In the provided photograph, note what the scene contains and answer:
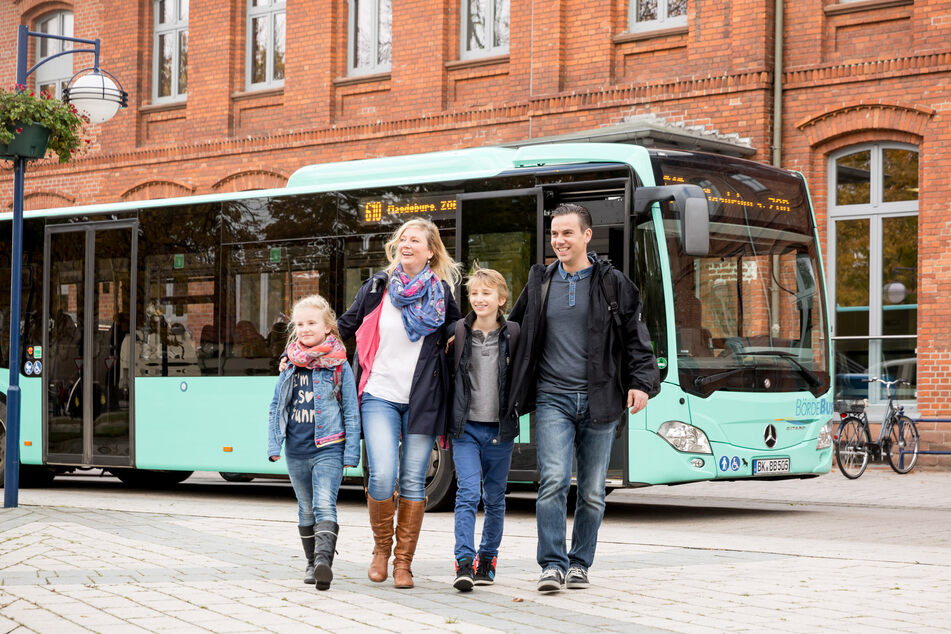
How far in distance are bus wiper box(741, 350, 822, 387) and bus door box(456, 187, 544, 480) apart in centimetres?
191

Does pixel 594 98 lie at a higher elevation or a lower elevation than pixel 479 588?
higher

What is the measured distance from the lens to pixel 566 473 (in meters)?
6.71

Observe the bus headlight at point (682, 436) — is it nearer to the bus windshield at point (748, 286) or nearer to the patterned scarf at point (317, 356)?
the bus windshield at point (748, 286)

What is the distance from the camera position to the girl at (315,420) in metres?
6.76

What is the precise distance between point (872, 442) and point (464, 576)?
10593mm

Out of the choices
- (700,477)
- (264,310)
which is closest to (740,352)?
(700,477)

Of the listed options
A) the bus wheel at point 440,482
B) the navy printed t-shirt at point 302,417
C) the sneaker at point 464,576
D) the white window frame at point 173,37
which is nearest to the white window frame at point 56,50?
the white window frame at point 173,37

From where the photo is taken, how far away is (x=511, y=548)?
8.50 metres

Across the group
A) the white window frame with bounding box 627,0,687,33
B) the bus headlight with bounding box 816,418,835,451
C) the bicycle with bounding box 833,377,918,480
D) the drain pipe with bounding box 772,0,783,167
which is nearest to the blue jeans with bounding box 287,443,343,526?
the bus headlight with bounding box 816,418,835,451

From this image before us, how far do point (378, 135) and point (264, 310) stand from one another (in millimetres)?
9802

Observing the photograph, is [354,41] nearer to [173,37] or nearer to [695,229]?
[173,37]

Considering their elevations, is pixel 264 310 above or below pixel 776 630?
above

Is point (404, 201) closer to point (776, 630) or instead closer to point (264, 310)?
point (264, 310)

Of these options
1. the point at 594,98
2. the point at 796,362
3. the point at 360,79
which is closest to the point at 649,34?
the point at 594,98
